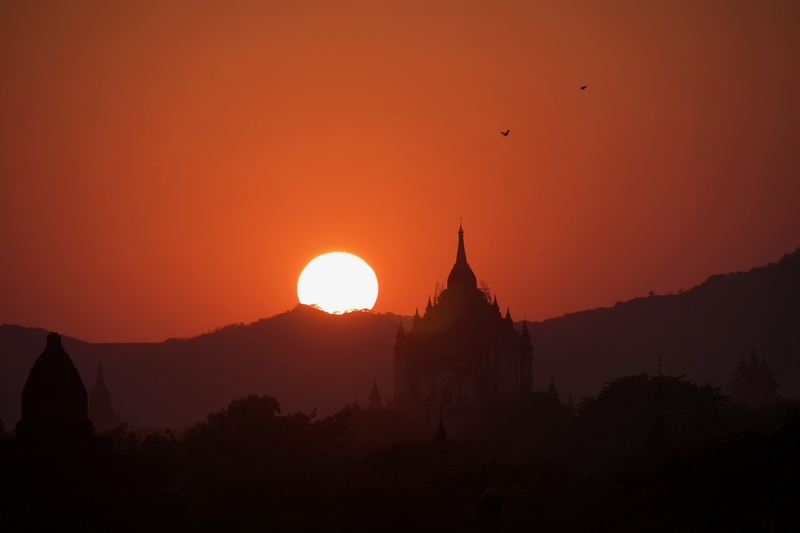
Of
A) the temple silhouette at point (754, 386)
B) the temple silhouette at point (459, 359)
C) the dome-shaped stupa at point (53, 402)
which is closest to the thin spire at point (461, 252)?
the temple silhouette at point (459, 359)

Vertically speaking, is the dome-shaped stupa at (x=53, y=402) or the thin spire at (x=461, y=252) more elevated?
the thin spire at (x=461, y=252)

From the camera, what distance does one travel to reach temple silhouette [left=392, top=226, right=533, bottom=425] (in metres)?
112

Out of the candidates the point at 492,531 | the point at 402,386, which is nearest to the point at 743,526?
the point at 492,531

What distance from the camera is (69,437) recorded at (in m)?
41.5

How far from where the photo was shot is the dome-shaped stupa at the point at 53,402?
136ft

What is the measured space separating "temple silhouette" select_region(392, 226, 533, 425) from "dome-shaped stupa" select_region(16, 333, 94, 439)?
2729 inches

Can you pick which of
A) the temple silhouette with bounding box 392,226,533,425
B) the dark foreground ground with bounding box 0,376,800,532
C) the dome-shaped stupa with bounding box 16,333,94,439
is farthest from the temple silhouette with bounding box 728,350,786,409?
the dome-shaped stupa with bounding box 16,333,94,439

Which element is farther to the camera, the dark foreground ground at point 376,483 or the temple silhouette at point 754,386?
the temple silhouette at point 754,386

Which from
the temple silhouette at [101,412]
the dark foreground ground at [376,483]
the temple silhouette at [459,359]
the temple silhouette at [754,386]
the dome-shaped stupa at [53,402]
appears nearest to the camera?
the dark foreground ground at [376,483]

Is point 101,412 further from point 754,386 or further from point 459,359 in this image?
point 754,386

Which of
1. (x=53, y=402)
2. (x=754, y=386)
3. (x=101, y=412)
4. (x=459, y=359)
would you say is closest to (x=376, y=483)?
(x=53, y=402)

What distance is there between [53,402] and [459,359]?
2854 inches

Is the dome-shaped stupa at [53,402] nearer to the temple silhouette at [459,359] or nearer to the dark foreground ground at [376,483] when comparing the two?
the dark foreground ground at [376,483]

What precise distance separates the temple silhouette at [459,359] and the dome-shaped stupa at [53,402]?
69315 millimetres
